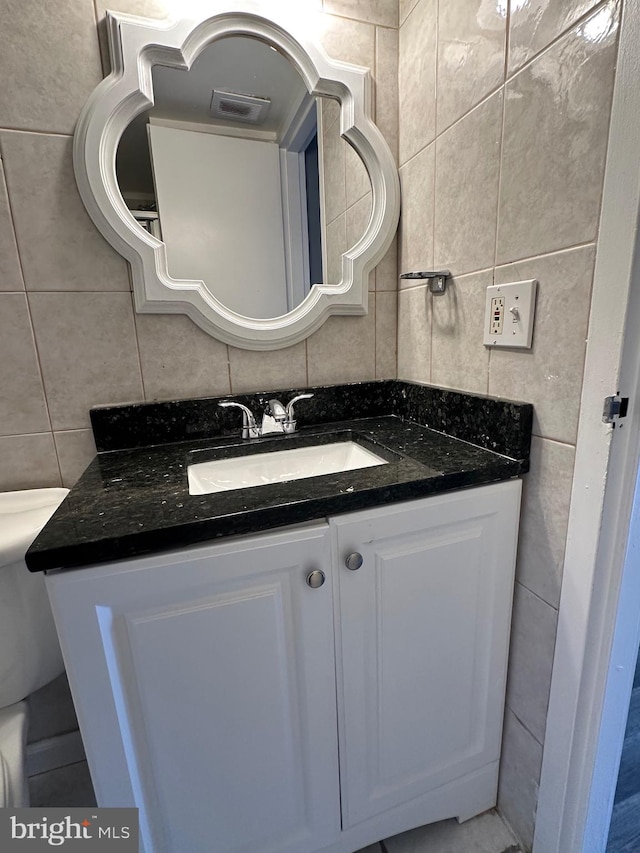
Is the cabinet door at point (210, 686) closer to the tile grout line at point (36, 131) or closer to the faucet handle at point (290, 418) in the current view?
the faucet handle at point (290, 418)

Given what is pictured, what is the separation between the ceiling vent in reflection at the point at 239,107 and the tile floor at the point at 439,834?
1.65 metres

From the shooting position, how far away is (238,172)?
3.10 feet

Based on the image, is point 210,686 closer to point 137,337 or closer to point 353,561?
point 353,561

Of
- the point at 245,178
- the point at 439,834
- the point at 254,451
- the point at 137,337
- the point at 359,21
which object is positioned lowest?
the point at 439,834

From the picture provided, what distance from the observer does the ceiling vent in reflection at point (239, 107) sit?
0.91 meters

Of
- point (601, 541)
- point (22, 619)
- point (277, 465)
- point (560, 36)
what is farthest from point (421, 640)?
point (560, 36)

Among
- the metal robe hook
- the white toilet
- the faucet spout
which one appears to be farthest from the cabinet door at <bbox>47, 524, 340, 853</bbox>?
the metal robe hook

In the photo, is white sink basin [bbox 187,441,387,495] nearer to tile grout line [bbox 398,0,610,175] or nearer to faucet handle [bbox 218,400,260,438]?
faucet handle [bbox 218,400,260,438]

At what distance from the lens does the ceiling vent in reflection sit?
91 centimetres

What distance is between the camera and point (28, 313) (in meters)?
0.86

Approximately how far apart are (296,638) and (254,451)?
42 centimetres

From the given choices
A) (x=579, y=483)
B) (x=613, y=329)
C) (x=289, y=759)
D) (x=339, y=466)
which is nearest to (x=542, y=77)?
(x=613, y=329)

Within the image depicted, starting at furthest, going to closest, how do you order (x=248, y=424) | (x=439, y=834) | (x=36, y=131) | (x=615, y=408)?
(x=248, y=424) → (x=439, y=834) → (x=36, y=131) → (x=615, y=408)

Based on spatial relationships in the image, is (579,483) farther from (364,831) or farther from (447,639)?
(364,831)
